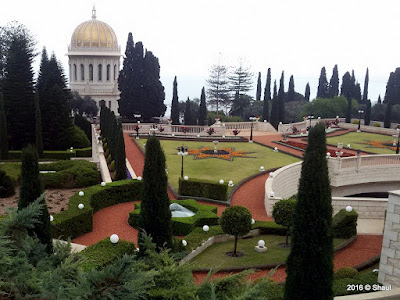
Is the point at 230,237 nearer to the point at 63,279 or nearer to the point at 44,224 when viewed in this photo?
the point at 44,224

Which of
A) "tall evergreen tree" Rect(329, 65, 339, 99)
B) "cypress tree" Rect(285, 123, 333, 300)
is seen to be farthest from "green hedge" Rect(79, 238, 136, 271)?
"tall evergreen tree" Rect(329, 65, 339, 99)

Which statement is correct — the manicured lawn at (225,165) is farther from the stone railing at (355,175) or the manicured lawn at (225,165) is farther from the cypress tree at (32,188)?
the cypress tree at (32,188)

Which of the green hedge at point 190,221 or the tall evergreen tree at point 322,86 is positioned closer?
the green hedge at point 190,221

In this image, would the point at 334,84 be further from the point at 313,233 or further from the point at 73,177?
the point at 313,233

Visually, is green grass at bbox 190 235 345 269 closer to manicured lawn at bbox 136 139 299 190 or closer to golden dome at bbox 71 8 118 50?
manicured lawn at bbox 136 139 299 190

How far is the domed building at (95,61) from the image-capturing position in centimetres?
7086

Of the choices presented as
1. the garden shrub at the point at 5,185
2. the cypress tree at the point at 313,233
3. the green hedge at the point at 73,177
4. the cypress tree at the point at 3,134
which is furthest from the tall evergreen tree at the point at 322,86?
the cypress tree at the point at 313,233

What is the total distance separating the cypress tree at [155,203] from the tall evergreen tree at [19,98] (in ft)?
94.5

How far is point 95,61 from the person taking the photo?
2859 inches

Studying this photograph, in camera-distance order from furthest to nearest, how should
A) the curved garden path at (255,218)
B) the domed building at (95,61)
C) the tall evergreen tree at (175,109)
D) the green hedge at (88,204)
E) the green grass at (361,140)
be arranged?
the domed building at (95,61) < the tall evergreen tree at (175,109) < the green grass at (361,140) < the green hedge at (88,204) < the curved garden path at (255,218)

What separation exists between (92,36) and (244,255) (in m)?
65.5

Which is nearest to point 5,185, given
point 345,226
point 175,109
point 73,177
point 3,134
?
point 73,177

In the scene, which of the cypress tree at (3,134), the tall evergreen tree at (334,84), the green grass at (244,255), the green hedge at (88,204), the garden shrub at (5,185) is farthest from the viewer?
the tall evergreen tree at (334,84)

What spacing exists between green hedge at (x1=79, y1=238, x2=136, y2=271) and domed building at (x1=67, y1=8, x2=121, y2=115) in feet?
210
